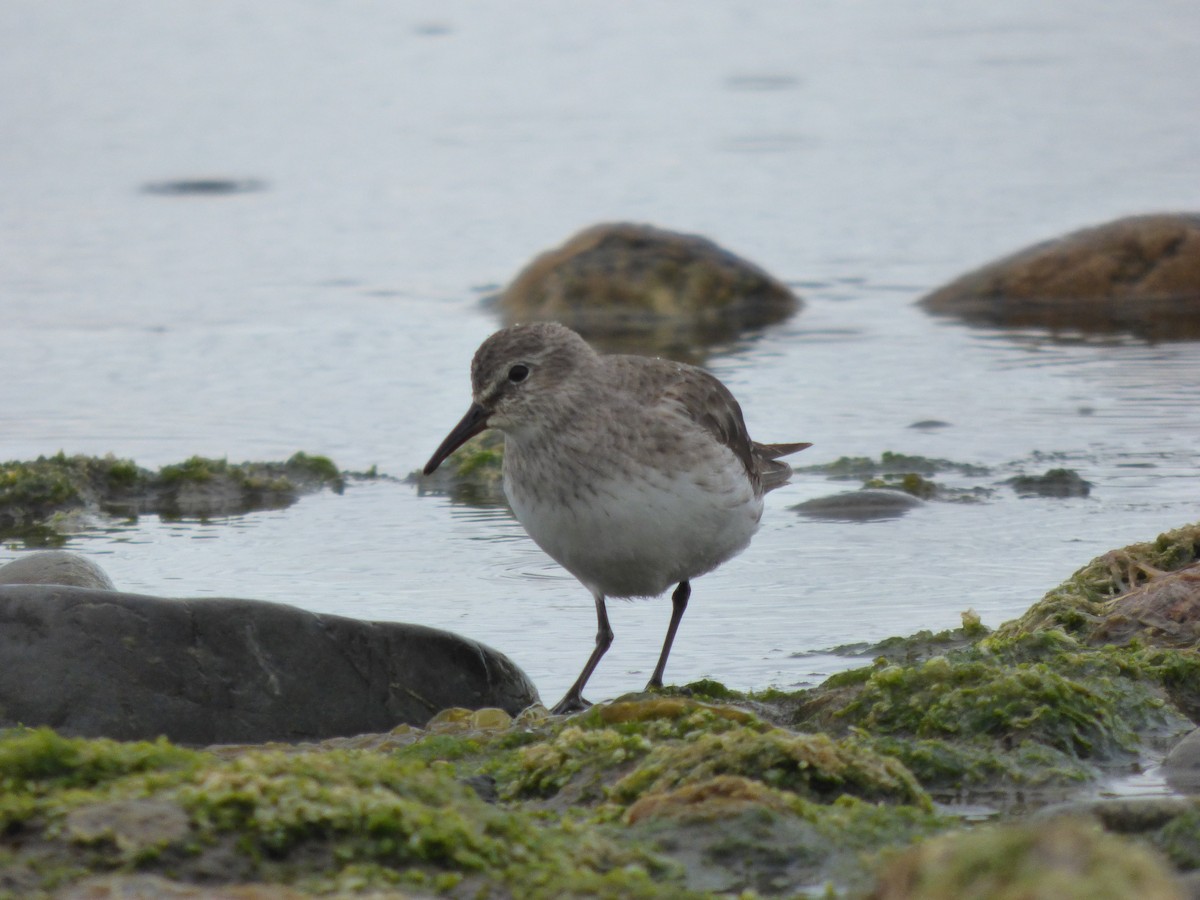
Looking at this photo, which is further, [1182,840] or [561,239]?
[561,239]

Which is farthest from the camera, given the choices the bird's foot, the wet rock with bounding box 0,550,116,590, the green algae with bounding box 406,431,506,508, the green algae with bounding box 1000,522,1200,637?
the green algae with bounding box 406,431,506,508

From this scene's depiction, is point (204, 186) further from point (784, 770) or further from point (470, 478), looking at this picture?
point (784, 770)

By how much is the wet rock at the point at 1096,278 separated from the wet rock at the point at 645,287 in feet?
4.92

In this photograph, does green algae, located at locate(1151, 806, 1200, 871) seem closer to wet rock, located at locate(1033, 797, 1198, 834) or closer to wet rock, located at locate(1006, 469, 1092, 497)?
wet rock, located at locate(1033, 797, 1198, 834)

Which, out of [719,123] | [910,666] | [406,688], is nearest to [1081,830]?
[910,666]

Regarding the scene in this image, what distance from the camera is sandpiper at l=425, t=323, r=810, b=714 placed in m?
5.80

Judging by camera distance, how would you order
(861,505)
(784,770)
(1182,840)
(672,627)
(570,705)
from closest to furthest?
(1182,840), (784,770), (570,705), (672,627), (861,505)

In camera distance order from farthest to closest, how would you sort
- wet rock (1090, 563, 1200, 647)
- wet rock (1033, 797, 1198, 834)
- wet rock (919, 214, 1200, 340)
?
wet rock (919, 214, 1200, 340), wet rock (1090, 563, 1200, 647), wet rock (1033, 797, 1198, 834)

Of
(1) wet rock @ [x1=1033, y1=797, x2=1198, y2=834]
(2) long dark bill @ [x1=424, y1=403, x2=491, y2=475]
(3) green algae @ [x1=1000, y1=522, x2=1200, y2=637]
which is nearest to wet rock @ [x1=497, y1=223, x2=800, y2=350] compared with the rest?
(2) long dark bill @ [x1=424, y1=403, x2=491, y2=475]

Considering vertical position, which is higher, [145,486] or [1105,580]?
[145,486]

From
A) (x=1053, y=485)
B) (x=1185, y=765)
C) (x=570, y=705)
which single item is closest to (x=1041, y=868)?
(x=1185, y=765)

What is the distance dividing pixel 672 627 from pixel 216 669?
1.79 metres

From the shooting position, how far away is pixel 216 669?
17.9 ft

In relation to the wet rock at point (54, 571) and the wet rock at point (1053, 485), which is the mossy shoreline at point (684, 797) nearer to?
the wet rock at point (54, 571)
